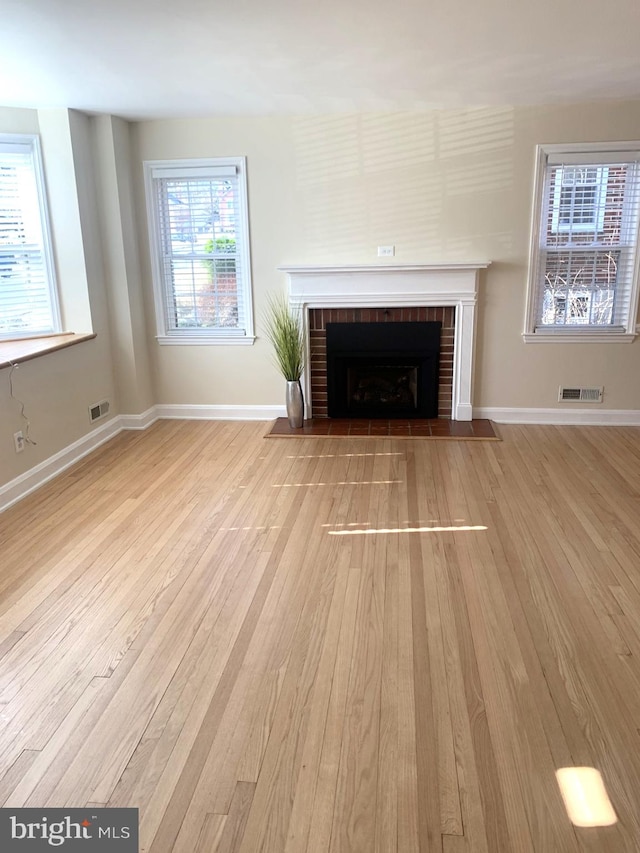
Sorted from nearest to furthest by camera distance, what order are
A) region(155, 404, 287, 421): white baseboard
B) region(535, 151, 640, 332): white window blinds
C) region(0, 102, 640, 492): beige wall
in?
region(0, 102, 640, 492): beige wall, region(535, 151, 640, 332): white window blinds, region(155, 404, 287, 421): white baseboard

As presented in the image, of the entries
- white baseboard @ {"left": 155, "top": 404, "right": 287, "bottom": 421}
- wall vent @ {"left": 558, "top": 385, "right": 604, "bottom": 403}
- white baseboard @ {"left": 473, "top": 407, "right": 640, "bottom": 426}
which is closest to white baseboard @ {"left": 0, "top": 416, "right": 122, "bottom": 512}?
white baseboard @ {"left": 155, "top": 404, "right": 287, "bottom": 421}

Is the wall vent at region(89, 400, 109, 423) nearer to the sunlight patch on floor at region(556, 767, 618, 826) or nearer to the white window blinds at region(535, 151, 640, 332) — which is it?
the white window blinds at region(535, 151, 640, 332)

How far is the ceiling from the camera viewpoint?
265 centimetres

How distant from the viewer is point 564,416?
5.20m

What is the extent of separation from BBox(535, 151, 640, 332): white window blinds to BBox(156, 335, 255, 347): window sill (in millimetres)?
2380

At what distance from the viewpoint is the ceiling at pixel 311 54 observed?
2647 millimetres

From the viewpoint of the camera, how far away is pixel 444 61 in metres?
3.42

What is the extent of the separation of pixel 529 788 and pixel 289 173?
4432 mm

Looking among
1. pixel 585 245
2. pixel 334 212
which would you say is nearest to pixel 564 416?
pixel 585 245

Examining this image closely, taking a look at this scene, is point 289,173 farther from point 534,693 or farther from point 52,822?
point 52,822

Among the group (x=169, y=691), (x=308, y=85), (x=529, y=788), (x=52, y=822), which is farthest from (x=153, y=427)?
(x=529, y=788)
